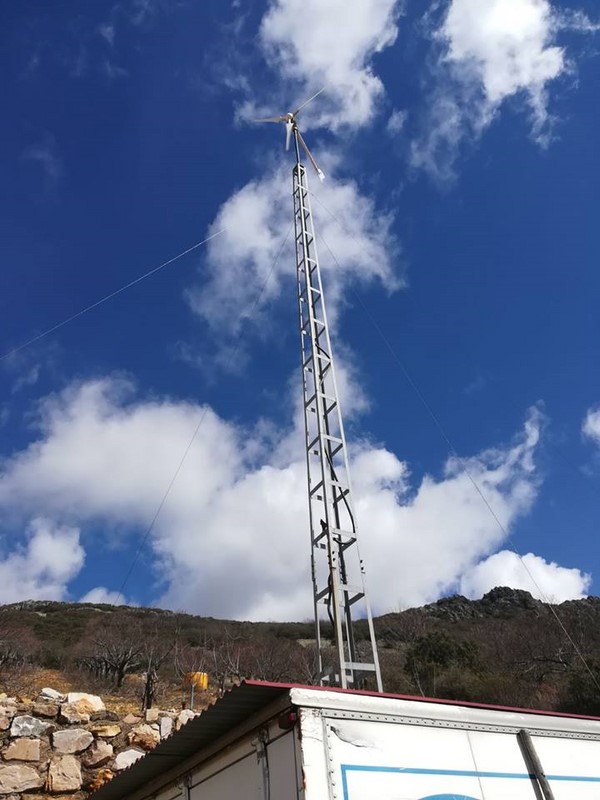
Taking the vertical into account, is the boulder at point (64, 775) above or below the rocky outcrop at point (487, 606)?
below

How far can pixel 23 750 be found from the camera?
37.8 feet

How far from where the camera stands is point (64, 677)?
27781 millimetres

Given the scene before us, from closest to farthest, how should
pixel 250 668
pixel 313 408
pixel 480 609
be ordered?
pixel 313 408 < pixel 250 668 < pixel 480 609

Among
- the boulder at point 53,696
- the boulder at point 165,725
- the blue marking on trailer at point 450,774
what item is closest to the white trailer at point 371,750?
the blue marking on trailer at point 450,774

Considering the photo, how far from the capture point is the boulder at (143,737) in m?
12.5

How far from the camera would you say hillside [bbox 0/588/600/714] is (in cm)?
2569

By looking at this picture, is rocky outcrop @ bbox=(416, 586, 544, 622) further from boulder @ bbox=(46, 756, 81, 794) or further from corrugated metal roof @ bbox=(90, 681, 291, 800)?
corrugated metal roof @ bbox=(90, 681, 291, 800)

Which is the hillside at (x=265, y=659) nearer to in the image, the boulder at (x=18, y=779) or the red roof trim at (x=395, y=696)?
the boulder at (x=18, y=779)

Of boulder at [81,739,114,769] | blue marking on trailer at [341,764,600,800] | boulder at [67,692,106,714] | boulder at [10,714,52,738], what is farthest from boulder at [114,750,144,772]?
blue marking on trailer at [341,764,600,800]

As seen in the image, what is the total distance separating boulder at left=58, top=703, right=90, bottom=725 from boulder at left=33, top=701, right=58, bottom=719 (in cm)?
12

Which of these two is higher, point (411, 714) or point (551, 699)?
point (551, 699)

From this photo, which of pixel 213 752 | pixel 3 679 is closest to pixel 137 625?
pixel 3 679

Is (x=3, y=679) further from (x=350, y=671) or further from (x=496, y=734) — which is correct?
(x=496, y=734)

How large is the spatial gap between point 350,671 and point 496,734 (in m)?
2.60
